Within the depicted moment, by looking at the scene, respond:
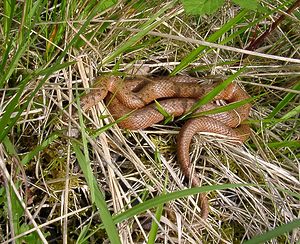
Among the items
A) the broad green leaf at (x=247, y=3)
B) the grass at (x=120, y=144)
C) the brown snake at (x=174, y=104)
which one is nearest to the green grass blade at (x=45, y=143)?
the grass at (x=120, y=144)

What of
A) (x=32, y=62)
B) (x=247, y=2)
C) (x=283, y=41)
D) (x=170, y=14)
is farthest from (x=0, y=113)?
(x=283, y=41)

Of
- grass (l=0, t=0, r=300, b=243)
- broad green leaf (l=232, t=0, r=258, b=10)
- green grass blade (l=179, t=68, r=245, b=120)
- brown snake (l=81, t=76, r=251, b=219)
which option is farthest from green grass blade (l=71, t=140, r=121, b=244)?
broad green leaf (l=232, t=0, r=258, b=10)

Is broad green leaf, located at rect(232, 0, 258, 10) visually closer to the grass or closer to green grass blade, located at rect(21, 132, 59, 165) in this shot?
the grass

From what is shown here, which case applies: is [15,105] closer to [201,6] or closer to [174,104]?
[201,6]

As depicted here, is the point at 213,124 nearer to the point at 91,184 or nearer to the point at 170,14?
the point at 170,14

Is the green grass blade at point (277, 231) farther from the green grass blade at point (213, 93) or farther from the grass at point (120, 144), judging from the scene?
the green grass blade at point (213, 93)

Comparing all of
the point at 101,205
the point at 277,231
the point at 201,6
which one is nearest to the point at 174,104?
the point at 201,6
